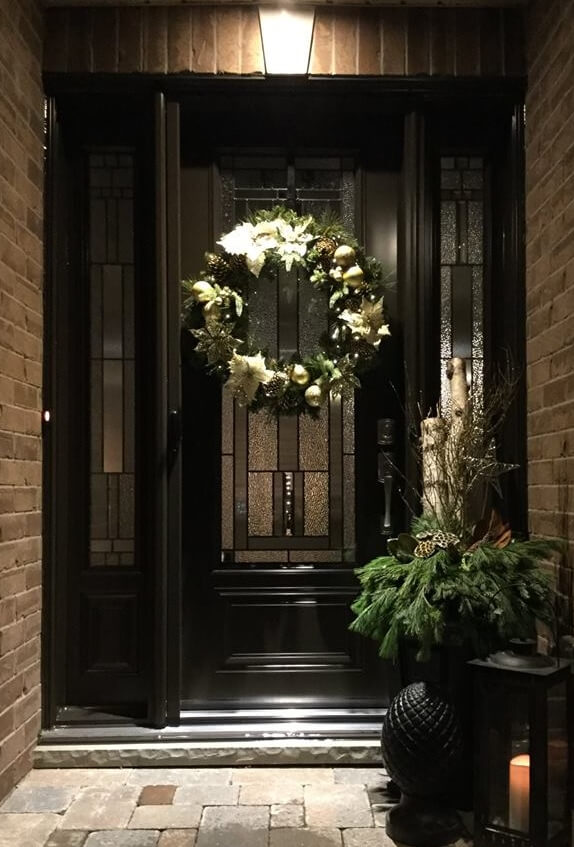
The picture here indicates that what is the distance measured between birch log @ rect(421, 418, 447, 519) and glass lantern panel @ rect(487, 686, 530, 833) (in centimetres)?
70

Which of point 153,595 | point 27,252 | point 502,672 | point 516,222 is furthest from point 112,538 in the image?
point 516,222

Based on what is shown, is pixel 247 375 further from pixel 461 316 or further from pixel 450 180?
pixel 450 180

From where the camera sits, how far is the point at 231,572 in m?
3.37

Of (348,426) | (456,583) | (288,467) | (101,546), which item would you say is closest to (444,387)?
(348,426)

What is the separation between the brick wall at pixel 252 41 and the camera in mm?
3242

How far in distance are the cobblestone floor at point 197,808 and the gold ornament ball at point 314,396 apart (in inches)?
57.0

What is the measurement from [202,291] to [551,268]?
138 cm

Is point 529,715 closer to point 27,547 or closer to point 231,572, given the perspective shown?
point 231,572

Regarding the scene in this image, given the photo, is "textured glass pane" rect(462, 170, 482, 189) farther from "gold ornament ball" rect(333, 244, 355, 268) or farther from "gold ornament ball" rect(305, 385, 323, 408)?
"gold ornament ball" rect(305, 385, 323, 408)

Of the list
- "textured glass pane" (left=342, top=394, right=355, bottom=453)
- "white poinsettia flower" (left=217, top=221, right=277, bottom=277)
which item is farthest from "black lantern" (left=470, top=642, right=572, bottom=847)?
"white poinsettia flower" (left=217, top=221, right=277, bottom=277)

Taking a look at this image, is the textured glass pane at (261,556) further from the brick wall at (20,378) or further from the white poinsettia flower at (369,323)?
the white poinsettia flower at (369,323)

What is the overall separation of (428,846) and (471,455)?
125 cm

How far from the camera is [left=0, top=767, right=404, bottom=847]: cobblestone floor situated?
253cm

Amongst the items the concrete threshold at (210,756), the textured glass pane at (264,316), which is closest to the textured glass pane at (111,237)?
the textured glass pane at (264,316)
